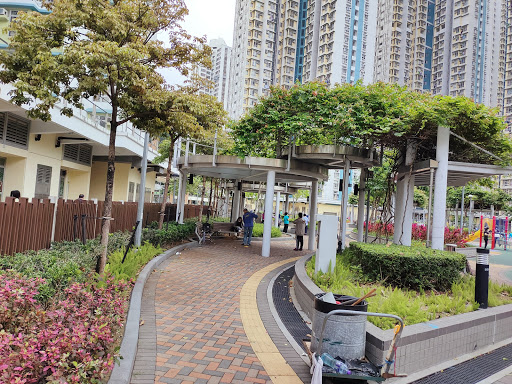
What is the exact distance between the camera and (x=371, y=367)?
3.95 m

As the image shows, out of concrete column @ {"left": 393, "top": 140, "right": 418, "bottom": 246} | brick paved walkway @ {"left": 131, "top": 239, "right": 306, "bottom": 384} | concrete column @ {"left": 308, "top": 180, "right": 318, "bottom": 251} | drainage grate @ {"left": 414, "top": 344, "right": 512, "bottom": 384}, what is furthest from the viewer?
concrete column @ {"left": 308, "top": 180, "right": 318, "bottom": 251}

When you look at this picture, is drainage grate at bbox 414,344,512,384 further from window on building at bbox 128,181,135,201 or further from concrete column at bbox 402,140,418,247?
window on building at bbox 128,181,135,201

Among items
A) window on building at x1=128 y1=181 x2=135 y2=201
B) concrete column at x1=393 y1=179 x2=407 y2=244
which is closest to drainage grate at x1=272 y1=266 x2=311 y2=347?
concrete column at x1=393 y1=179 x2=407 y2=244

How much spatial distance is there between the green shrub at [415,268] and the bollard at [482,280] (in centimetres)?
81

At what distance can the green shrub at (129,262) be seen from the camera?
270 inches

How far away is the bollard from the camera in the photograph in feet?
21.1

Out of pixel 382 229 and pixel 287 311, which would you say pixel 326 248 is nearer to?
pixel 287 311

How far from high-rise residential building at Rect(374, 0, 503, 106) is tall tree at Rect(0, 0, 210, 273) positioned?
258 feet

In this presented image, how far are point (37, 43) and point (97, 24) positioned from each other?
1073 mm

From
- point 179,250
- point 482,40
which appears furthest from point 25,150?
point 482,40

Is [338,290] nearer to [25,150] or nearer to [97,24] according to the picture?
[97,24]

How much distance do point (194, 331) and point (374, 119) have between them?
27.3 ft

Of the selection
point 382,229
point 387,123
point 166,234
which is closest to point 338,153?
point 387,123

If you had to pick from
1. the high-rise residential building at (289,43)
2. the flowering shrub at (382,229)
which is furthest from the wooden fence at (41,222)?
the high-rise residential building at (289,43)
